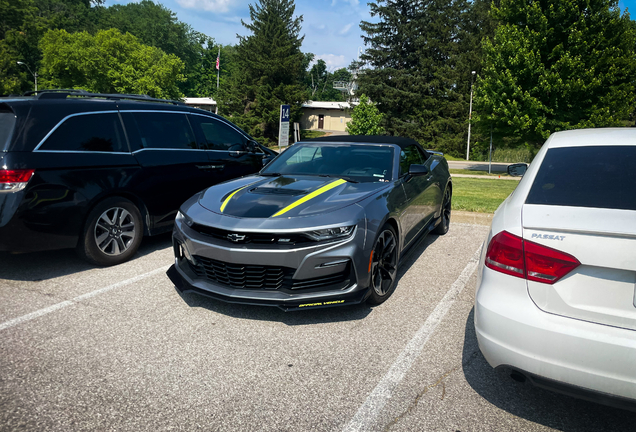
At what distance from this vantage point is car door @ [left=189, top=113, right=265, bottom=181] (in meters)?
6.23

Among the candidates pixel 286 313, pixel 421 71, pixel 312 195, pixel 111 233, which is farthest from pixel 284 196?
pixel 421 71

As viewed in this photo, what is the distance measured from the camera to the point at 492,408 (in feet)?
8.15

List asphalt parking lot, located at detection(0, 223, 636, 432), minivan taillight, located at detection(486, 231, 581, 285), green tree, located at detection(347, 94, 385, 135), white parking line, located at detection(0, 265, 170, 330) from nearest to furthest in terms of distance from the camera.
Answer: minivan taillight, located at detection(486, 231, 581, 285)
asphalt parking lot, located at detection(0, 223, 636, 432)
white parking line, located at detection(0, 265, 170, 330)
green tree, located at detection(347, 94, 385, 135)

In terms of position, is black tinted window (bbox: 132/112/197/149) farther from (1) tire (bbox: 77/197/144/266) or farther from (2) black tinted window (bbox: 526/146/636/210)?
(2) black tinted window (bbox: 526/146/636/210)

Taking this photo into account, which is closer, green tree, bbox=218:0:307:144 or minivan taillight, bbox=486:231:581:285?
minivan taillight, bbox=486:231:581:285

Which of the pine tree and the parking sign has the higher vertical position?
the pine tree

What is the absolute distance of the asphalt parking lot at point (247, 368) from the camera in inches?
93.0

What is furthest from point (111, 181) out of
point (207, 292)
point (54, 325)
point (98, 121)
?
point (207, 292)

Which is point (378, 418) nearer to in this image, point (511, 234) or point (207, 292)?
point (511, 234)

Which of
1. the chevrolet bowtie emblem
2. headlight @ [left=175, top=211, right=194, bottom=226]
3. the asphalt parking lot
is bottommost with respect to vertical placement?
the asphalt parking lot

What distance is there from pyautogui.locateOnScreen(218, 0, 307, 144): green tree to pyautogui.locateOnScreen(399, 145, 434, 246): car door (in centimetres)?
4345

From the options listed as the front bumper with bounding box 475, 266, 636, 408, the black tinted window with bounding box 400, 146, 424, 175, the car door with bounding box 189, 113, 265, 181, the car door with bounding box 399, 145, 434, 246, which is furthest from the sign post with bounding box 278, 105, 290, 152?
the front bumper with bounding box 475, 266, 636, 408

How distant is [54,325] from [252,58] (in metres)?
49.2

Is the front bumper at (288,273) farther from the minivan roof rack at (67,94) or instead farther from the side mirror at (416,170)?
the minivan roof rack at (67,94)
